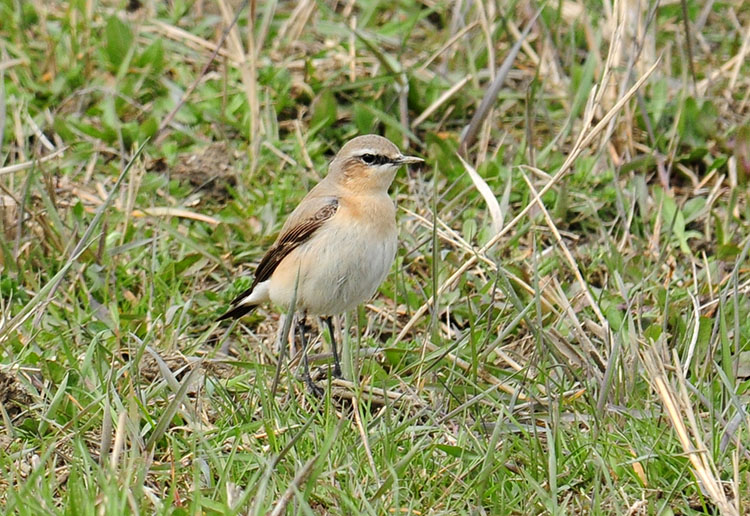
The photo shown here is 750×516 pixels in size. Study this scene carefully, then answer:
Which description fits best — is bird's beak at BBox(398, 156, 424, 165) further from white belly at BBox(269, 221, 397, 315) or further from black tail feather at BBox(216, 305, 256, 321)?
black tail feather at BBox(216, 305, 256, 321)

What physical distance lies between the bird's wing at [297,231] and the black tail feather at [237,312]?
1.6 inches

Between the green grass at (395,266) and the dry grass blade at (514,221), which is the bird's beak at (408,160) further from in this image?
the dry grass blade at (514,221)

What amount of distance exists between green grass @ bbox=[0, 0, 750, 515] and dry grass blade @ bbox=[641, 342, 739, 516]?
2 centimetres

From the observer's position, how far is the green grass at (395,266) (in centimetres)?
460

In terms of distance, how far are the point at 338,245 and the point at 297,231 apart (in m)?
0.29

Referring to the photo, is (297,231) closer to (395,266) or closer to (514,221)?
(395,266)

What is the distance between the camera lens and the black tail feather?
6211 mm

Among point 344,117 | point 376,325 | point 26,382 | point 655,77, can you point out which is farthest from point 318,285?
point 655,77

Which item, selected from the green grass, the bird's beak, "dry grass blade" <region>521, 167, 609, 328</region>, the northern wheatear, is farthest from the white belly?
"dry grass blade" <region>521, 167, 609, 328</region>

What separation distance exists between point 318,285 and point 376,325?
77 centimetres

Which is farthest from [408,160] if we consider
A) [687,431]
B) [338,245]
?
[687,431]

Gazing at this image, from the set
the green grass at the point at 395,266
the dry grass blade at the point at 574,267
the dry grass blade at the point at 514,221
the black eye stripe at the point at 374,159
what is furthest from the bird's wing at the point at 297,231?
the dry grass blade at the point at 574,267

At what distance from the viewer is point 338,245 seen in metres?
5.80

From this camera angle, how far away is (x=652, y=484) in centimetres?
458
